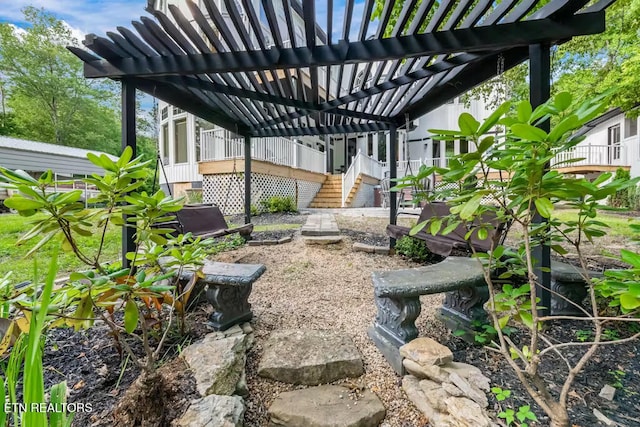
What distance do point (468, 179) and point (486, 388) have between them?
1052mm

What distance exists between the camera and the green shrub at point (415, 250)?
13.7ft

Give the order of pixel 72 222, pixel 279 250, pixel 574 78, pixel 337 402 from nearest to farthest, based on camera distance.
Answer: pixel 72 222 → pixel 337 402 → pixel 279 250 → pixel 574 78

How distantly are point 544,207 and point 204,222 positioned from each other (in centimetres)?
476

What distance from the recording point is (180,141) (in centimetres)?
1173

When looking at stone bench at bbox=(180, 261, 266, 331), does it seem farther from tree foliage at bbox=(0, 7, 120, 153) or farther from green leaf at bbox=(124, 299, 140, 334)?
tree foliage at bbox=(0, 7, 120, 153)

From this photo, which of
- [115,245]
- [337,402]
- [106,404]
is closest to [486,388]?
[337,402]

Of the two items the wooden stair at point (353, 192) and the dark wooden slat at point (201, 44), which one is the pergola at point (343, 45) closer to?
the dark wooden slat at point (201, 44)

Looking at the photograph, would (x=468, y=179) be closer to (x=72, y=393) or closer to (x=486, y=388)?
(x=486, y=388)

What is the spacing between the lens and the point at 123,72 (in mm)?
2414

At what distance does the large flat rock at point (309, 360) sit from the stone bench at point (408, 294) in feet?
0.76

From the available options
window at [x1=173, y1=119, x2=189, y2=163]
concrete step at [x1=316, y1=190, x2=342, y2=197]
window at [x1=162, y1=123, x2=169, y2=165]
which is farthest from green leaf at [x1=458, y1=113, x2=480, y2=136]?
window at [x1=162, y1=123, x2=169, y2=165]

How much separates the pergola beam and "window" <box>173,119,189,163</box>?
9895mm

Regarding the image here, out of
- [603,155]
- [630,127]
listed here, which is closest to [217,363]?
[630,127]

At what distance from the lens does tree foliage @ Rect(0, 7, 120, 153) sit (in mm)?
16828
